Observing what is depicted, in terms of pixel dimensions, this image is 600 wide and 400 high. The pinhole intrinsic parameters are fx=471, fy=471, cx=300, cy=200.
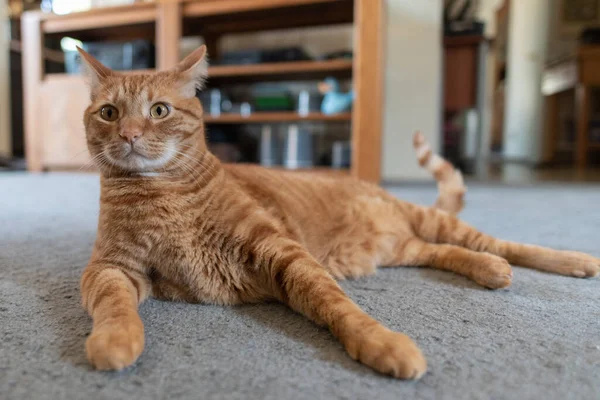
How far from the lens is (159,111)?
38.1 inches

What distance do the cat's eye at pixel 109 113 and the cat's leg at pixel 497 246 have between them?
82 cm

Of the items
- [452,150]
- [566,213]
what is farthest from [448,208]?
[452,150]

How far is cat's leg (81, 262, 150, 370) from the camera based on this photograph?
0.62m

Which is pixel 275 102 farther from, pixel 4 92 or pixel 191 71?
pixel 4 92

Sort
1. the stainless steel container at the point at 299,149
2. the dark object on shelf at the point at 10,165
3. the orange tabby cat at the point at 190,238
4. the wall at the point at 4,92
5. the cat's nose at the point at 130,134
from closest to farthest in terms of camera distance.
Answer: the orange tabby cat at the point at 190,238 < the cat's nose at the point at 130,134 < the stainless steel container at the point at 299,149 < the dark object on shelf at the point at 10,165 < the wall at the point at 4,92

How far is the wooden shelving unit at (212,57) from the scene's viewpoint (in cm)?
273

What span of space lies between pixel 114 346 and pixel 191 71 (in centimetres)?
63

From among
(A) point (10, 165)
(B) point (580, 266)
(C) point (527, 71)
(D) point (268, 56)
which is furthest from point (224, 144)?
(C) point (527, 71)

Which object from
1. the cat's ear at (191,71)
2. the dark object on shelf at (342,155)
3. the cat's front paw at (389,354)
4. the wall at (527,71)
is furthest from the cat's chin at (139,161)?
the wall at (527,71)

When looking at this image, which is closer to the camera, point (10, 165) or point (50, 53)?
point (10, 165)

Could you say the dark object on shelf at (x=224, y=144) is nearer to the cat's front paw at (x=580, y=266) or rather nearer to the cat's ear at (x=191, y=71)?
the cat's ear at (x=191, y=71)

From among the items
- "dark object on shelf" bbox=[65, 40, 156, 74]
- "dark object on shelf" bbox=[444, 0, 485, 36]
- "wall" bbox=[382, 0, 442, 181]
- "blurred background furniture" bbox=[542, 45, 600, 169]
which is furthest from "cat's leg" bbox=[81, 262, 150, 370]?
"blurred background furniture" bbox=[542, 45, 600, 169]

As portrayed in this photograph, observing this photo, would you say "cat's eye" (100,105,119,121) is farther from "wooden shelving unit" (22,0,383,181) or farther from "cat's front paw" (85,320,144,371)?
"wooden shelving unit" (22,0,383,181)

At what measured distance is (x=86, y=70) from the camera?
106 centimetres
